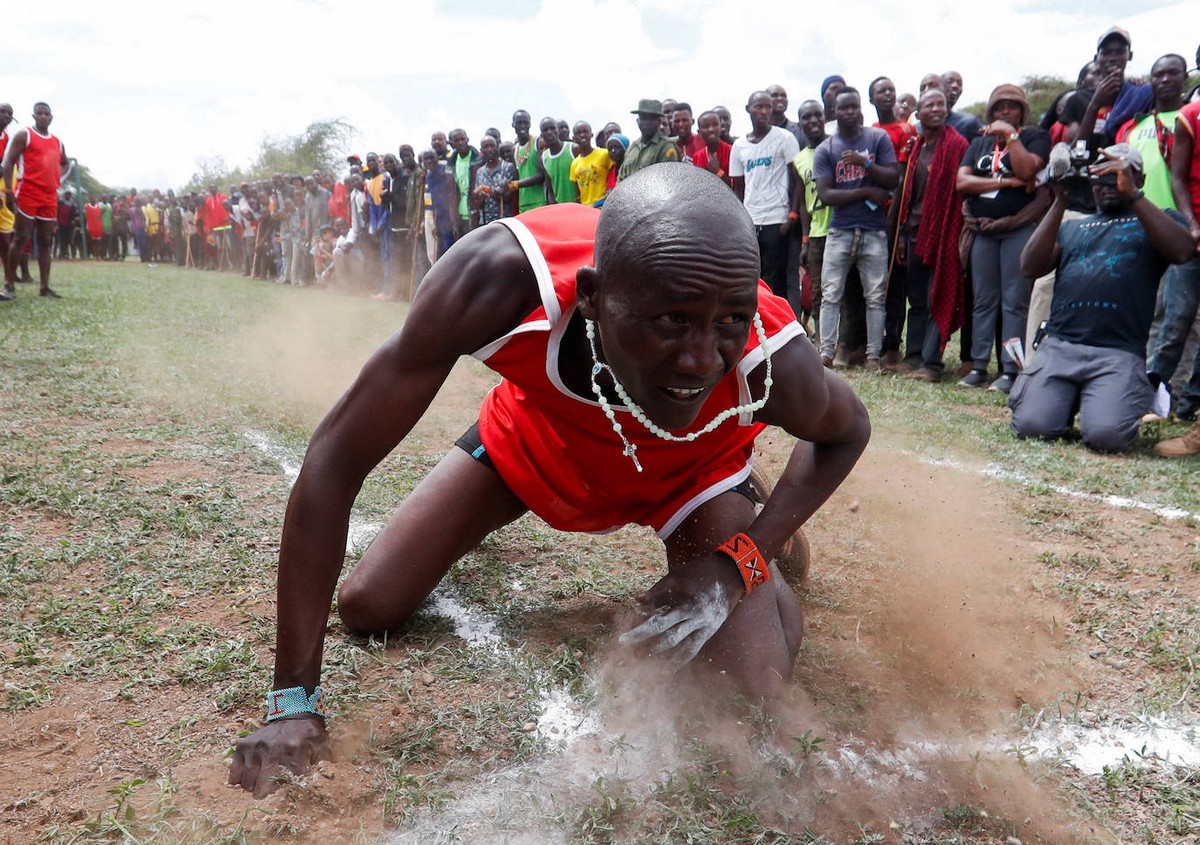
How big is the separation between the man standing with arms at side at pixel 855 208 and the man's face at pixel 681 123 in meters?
1.85

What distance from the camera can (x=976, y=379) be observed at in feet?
22.3

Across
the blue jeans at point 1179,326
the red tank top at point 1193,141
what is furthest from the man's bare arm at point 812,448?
the red tank top at point 1193,141

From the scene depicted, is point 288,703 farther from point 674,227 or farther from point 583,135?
point 583,135

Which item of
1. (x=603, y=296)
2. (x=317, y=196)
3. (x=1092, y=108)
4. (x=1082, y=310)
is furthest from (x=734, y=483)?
(x=317, y=196)

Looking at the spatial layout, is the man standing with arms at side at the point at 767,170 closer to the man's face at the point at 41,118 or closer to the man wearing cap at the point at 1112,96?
the man wearing cap at the point at 1112,96

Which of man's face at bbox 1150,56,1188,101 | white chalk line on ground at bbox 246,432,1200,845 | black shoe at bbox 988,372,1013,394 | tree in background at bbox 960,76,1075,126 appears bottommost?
white chalk line on ground at bbox 246,432,1200,845

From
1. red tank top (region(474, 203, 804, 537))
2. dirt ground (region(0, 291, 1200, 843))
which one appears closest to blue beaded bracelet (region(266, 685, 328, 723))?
dirt ground (region(0, 291, 1200, 843))

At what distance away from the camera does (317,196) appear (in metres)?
17.5

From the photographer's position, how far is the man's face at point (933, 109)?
6.83 metres

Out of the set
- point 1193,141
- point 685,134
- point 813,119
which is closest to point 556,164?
point 685,134

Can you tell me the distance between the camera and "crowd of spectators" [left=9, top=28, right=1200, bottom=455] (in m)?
5.23

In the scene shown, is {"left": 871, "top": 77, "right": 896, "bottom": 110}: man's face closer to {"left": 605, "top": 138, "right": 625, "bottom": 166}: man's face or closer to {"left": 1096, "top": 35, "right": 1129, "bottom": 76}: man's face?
{"left": 1096, "top": 35, "right": 1129, "bottom": 76}: man's face

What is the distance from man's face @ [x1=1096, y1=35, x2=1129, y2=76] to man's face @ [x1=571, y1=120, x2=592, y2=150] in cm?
494

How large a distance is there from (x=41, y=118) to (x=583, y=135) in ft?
20.7
